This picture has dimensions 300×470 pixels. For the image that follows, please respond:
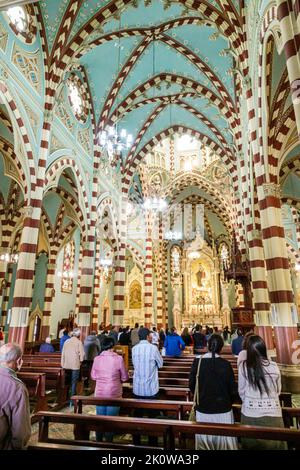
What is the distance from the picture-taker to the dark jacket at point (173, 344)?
768 centimetres

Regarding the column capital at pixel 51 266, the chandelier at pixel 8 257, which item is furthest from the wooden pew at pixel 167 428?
the column capital at pixel 51 266

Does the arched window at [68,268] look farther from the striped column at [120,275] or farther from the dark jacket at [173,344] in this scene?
the dark jacket at [173,344]

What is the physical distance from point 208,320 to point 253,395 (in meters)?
24.3

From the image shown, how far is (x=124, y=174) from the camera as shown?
749 inches

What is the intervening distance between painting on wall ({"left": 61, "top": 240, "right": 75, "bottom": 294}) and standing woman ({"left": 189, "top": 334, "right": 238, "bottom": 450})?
61.8ft

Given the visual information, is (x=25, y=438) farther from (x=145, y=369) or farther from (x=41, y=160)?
(x=41, y=160)

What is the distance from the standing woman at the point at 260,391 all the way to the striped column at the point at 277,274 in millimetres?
4844

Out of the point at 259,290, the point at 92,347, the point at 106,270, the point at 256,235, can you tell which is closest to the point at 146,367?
the point at 92,347

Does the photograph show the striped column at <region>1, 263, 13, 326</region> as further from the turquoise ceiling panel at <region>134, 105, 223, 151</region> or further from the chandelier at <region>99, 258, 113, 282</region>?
the turquoise ceiling panel at <region>134, 105, 223, 151</region>

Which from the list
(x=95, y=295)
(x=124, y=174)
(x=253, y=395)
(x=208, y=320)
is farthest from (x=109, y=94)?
(x=208, y=320)

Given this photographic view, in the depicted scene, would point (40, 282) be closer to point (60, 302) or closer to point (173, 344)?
point (60, 302)

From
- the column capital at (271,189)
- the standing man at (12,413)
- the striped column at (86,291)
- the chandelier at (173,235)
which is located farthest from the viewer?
the chandelier at (173,235)

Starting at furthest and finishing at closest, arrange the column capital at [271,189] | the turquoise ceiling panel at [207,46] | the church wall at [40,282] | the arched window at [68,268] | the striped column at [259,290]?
1. the arched window at [68,268]
2. the church wall at [40,282]
3. the turquoise ceiling panel at [207,46]
4. the striped column at [259,290]
5. the column capital at [271,189]

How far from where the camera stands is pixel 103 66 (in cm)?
1415
